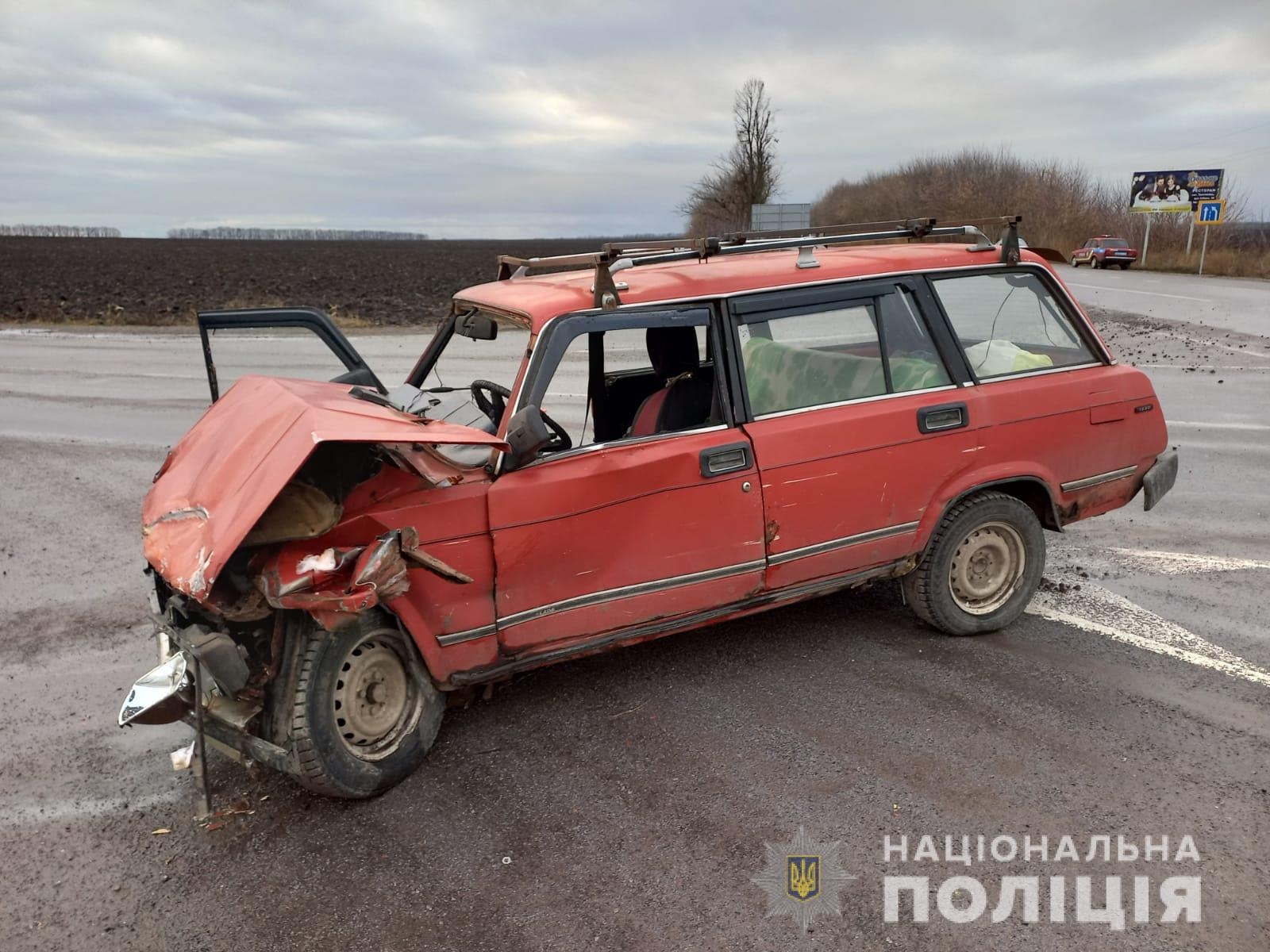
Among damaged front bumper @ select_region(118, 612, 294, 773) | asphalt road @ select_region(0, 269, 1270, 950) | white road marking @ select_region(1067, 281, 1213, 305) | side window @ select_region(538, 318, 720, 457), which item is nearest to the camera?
asphalt road @ select_region(0, 269, 1270, 950)

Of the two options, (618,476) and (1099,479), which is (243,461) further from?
(1099,479)

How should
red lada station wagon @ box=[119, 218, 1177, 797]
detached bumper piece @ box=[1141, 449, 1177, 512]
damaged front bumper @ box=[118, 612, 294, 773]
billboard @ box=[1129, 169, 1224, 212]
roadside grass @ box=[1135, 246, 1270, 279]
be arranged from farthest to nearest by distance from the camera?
1. billboard @ box=[1129, 169, 1224, 212]
2. roadside grass @ box=[1135, 246, 1270, 279]
3. detached bumper piece @ box=[1141, 449, 1177, 512]
4. red lada station wagon @ box=[119, 218, 1177, 797]
5. damaged front bumper @ box=[118, 612, 294, 773]

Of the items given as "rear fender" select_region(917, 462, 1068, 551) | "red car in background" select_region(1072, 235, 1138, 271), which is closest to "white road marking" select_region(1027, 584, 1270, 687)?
"rear fender" select_region(917, 462, 1068, 551)

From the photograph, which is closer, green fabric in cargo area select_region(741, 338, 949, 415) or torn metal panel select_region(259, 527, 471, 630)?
torn metal panel select_region(259, 527, 471, 630)

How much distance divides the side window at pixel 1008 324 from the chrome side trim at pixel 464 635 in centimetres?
272

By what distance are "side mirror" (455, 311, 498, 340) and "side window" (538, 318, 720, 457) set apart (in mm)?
499

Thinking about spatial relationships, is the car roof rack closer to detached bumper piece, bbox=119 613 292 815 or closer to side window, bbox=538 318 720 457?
side window, bbox=538 318 720 457

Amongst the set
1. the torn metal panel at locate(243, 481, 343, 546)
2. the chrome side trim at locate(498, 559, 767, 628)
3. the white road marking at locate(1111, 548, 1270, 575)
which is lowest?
the white road marking at locate(1111, 548, 1270, 575)

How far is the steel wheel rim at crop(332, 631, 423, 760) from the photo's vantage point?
11.2 ft

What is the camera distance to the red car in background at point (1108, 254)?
3685 cm

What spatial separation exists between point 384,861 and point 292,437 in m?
1.53

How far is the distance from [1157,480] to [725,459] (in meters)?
2.63

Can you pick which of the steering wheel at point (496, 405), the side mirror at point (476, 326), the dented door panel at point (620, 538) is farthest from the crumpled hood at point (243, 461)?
the side mirror at point (476, 326)

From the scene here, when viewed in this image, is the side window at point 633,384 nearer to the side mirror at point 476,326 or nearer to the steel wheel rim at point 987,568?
the side mirror at point 476,326
